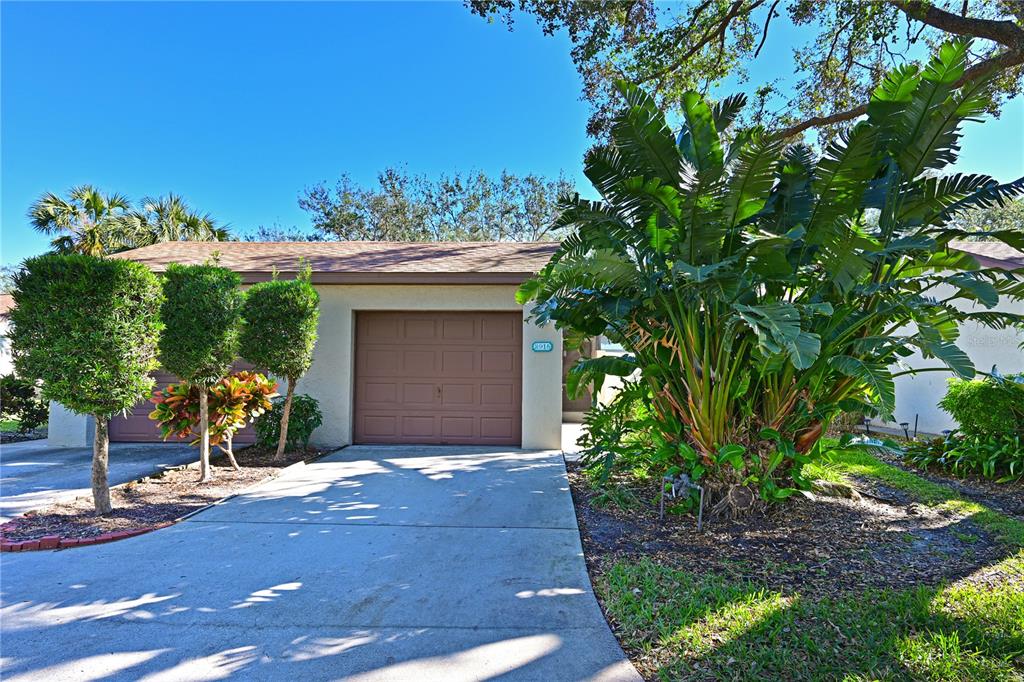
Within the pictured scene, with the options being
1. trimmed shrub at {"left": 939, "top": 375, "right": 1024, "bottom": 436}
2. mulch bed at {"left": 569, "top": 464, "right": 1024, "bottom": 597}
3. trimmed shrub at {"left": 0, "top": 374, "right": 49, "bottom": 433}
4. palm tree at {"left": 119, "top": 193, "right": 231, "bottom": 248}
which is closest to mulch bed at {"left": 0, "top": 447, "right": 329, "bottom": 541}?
mulch bed at {"left": 569, "top": 464, "right": 1024, "bottom": 597}

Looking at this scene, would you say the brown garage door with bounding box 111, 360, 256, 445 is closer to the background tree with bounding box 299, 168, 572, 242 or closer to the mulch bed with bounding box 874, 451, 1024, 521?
the mulch bed with bounding box 874, 451, 1024, 521

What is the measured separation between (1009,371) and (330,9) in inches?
570

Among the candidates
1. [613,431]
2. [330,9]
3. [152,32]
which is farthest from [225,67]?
[613,431]

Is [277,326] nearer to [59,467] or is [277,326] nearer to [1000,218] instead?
[59,467]

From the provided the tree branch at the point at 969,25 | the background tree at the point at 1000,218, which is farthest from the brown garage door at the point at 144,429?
the background tree at the point at 1000,218

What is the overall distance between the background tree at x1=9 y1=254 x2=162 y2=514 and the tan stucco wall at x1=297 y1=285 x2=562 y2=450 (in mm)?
4400

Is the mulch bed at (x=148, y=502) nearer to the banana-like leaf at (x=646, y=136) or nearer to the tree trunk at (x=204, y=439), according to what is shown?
the tree trunk at (x=204, y=439)

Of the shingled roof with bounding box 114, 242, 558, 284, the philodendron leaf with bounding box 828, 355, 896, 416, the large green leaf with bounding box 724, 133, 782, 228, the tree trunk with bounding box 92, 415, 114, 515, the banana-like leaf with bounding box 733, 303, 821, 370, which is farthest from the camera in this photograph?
the shingled roof with bounding box 114, 242, 558, 284

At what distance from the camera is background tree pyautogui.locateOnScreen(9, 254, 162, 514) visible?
4672mm

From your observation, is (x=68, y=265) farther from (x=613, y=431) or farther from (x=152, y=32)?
(x=152, y=32)

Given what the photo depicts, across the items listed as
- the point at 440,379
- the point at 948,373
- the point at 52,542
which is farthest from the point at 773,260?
the point at 948,373

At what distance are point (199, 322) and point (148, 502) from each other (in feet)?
6.79

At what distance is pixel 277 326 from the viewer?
24.6 feet

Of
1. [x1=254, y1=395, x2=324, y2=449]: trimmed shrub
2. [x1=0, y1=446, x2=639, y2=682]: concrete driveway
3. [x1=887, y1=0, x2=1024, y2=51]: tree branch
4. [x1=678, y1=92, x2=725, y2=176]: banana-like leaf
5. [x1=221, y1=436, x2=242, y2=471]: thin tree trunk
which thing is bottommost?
[x1=0, y1=446, x2=639, y2=682]: concrete driveway
